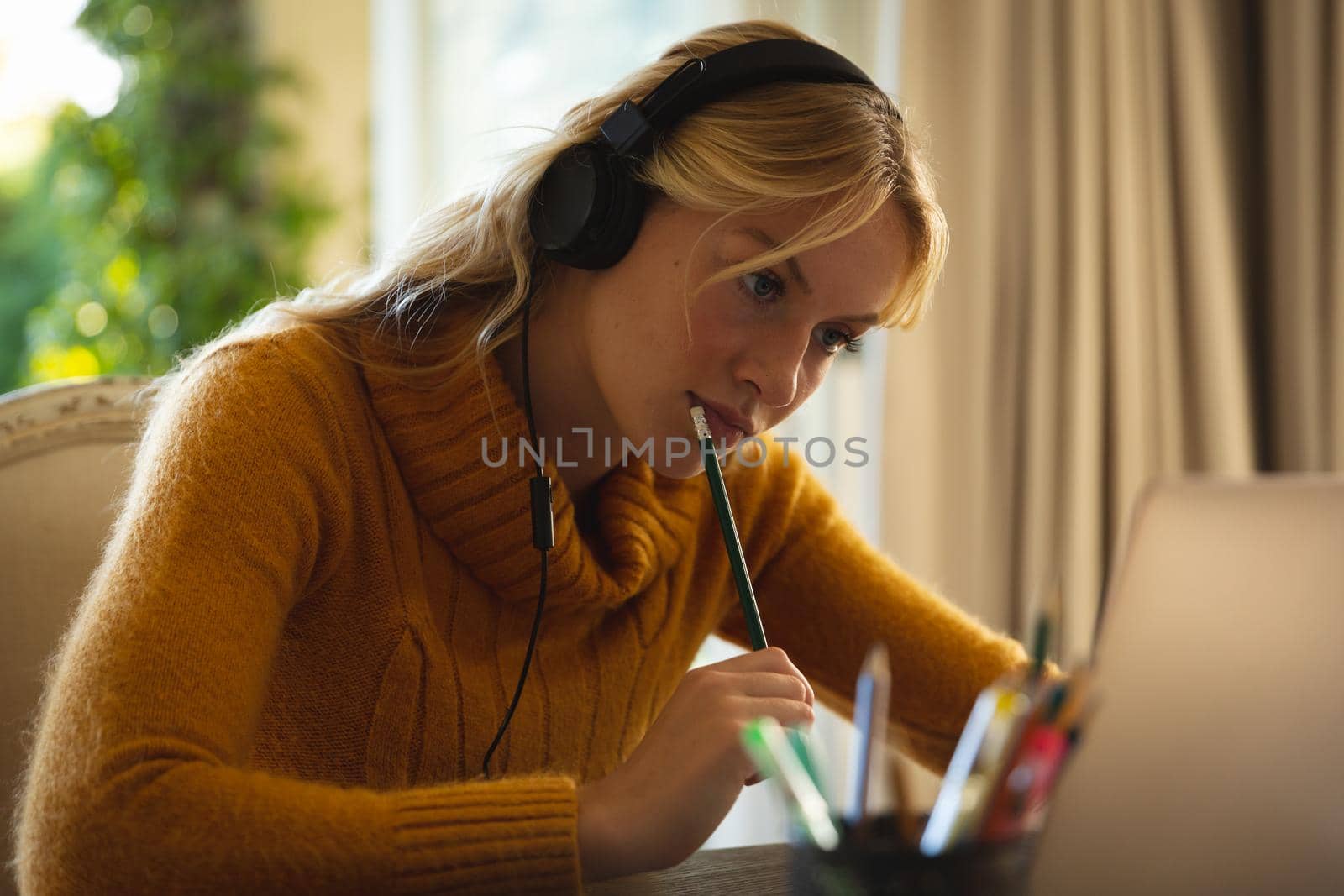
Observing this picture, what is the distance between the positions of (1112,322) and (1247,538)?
1526 millimetres

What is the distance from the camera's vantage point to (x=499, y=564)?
0.99m

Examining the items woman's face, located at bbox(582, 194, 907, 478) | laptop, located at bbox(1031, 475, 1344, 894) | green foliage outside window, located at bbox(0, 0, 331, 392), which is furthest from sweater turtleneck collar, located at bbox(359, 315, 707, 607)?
green foliage outside window, located at bbox(0, 0, 331, 392)

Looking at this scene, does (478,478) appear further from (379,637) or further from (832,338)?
(832,338)

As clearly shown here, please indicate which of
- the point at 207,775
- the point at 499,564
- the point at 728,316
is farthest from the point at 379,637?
the point at 728,316

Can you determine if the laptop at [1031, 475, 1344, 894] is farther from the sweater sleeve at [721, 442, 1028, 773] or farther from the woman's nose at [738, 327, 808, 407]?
the sweater sleeve at [721, 442, 1028, 773]

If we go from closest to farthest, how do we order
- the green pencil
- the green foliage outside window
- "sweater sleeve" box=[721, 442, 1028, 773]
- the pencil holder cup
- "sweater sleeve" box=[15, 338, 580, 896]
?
the pencil holder cup < "sweater sleeve" box=[15, 338, 580, 896] < the green pencil < "sweater sleeve" box=[721, 442, 1028, 773] < the green foliage outside window

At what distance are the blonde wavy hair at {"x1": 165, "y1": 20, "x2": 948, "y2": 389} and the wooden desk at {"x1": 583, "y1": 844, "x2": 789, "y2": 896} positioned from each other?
0.45 meters

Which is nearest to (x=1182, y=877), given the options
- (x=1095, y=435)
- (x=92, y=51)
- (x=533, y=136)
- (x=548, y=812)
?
(x=548, y=812)

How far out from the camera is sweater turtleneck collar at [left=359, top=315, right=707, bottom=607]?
0.97 meters

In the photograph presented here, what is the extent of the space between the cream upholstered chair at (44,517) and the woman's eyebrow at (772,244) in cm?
61

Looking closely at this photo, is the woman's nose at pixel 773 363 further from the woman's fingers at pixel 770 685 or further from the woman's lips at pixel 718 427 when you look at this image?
the woman's fingers at pixel 770 685

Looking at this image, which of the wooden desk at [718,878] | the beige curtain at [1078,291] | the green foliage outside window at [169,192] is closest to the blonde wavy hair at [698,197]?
the wooden desk at [718,878]

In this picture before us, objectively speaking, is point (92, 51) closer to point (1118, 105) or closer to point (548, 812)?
point (1118, 105)

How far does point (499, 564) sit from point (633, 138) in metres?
0.39
